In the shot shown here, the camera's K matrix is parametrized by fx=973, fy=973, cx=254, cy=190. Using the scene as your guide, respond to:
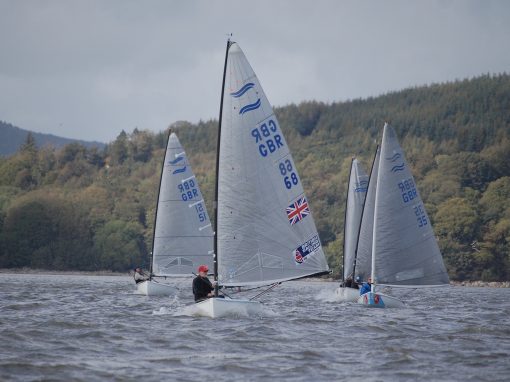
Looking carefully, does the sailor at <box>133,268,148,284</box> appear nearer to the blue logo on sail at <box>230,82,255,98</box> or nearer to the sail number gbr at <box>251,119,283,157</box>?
the sail number gbr at <box>251,119,283,157</box>

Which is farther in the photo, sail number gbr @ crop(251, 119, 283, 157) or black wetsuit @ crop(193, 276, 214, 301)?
black wetsuit @ crop(193, 276, 214, 301)

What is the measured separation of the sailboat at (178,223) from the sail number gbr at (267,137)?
2092cm

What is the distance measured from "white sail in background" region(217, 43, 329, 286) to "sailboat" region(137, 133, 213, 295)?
68.1ft

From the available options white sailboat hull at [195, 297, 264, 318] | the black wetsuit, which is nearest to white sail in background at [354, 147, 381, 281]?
white sailboat hull at [195, 297, 264, 318]

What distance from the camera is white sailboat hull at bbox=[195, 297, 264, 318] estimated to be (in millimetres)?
26672

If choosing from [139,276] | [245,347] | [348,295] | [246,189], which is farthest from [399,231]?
[245,347]

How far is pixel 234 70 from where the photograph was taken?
88.3 ft

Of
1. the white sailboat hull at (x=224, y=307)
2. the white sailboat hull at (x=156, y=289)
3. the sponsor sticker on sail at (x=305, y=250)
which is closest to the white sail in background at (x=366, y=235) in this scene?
the white sailboat hull at (x=156, y=289)

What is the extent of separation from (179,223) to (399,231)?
13.0 metres

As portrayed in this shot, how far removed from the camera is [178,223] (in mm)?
48094

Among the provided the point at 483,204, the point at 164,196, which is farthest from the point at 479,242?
the point at 164,196

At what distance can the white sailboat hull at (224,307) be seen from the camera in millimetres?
26672

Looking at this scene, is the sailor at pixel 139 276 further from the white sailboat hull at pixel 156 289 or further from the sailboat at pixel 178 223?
the white sailboat hull at pixel 156 289

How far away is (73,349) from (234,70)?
374 inches
